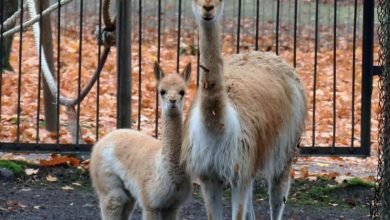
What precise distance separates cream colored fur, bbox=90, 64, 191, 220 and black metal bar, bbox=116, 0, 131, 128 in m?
2.07

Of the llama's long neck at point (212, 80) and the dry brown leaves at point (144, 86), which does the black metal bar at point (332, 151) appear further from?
Result: the llama's long neck at point (212, 80)

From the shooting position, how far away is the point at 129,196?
24.3ft

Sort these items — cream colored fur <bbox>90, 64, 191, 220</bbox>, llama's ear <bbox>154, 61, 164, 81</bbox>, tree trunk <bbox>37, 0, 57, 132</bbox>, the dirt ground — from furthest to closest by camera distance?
tree trunk <bbox>37, 0, 57, 132</bbox> → the dirt ground → llama's ear <bbox>154, 61, 164, 81</bbox> → cream colored fur <bbox>90, 64, 191, 220</bbox>

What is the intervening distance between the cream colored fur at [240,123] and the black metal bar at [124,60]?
6.18 feet

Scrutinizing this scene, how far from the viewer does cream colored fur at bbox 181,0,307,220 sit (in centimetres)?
650

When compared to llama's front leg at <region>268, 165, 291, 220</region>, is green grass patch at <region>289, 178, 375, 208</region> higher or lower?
lower

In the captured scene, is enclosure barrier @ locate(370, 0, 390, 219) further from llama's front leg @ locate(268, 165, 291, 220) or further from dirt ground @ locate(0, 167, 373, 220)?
dirt ground @ locate(0, 167, 373, 220)

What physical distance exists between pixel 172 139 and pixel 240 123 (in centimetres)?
51

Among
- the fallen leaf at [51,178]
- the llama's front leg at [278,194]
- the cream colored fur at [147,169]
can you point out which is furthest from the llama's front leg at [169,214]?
the fallen leaf at [51,178]

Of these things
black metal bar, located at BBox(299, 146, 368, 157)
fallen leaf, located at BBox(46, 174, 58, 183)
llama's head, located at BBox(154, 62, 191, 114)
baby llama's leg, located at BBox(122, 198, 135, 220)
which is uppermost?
llama's head, located at BBox(154, 62, 191, 114)

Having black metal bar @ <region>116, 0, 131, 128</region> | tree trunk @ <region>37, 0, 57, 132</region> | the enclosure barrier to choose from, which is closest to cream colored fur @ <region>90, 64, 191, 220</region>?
the enclosure barrier

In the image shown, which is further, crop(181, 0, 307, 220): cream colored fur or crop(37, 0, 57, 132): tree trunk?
crop(37, 0, 57, 132): tree trunk

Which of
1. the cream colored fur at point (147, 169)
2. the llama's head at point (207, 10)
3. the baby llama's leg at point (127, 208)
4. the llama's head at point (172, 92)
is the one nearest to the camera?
the llama's head at point (207, 10)

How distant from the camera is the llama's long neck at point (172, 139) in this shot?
23.0 ft
